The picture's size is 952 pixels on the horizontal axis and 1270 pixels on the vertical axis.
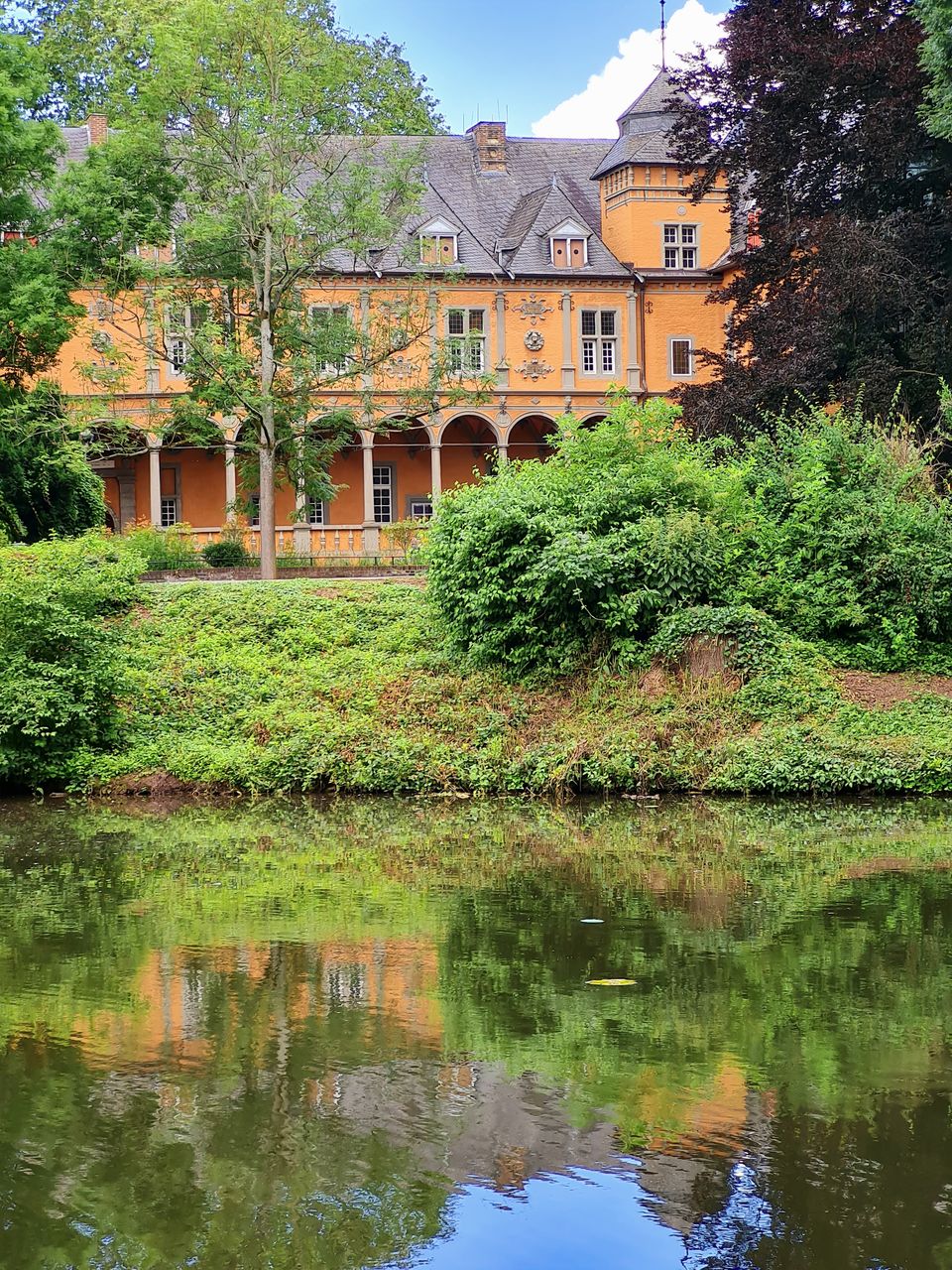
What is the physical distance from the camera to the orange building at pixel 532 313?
42125 mm

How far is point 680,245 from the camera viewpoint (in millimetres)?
44281

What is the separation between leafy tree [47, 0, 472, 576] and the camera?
2469cm

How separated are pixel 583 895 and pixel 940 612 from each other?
8.99 meters

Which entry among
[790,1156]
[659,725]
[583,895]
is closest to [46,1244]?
[790,1156]

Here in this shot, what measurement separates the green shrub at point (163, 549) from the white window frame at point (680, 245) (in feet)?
64.1

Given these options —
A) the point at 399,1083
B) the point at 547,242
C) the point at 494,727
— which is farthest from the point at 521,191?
the point at 399,1083

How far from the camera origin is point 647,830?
12117 millimetres

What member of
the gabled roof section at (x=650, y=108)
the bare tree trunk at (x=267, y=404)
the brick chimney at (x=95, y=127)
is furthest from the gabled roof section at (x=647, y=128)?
the bare tree trunk at (x=267, y=404)

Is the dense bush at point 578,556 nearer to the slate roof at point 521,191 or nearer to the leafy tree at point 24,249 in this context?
the leafy tree at point 24,249

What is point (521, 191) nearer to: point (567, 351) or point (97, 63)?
point (567, 351)

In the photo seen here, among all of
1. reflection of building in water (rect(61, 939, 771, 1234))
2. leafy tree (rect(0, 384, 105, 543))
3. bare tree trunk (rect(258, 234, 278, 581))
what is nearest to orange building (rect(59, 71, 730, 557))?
leafy tree (rect(0, 384, 105, 543))

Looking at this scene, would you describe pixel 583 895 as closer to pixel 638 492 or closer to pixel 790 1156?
pixel 790 1156

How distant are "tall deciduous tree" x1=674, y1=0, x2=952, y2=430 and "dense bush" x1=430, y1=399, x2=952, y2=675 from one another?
21.8 ft

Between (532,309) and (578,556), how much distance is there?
2854 cm
